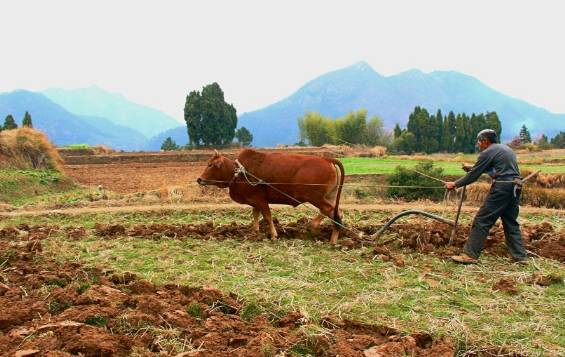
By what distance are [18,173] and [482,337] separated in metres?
23.0

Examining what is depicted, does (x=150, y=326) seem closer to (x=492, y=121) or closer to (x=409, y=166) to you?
(x=409, y=166)

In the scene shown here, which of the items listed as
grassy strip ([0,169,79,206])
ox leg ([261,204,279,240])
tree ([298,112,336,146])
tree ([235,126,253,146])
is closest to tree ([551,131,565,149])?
tree ([298,112,336,146])

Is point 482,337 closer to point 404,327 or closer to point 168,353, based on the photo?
point 404,327

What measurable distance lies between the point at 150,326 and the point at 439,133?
6788cm

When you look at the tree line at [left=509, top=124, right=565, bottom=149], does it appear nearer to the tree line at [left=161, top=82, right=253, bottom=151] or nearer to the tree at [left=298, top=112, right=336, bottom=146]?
the tree at [left=298, top=112, right=336, bottom=146]

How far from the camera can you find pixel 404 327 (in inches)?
230

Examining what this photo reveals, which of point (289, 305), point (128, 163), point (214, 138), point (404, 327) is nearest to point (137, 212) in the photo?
point (289, 305)

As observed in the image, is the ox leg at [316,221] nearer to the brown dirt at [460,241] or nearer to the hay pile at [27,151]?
the brown dirt at [460,241]

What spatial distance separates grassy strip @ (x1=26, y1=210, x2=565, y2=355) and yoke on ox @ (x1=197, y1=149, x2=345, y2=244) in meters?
0.79

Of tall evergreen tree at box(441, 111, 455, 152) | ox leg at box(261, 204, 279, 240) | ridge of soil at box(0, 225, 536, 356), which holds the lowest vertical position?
ridge of soil at box(0, 225, 536, 356)

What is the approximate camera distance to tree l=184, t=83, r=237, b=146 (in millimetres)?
63031

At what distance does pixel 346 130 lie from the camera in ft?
241

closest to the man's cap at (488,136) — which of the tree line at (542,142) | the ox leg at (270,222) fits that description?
the ox leg at (270,222)

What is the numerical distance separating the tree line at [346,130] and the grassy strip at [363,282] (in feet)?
201
